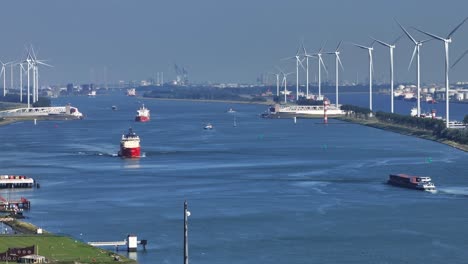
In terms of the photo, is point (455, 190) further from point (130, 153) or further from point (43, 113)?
point (43, 113)

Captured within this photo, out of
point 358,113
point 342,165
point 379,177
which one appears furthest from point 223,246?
point 358,113

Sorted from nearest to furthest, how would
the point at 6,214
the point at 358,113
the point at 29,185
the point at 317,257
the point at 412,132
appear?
the point at 317,257 < the point at 6,214 < the point at 29,185 < the point at 412,132 < the point at 358,113

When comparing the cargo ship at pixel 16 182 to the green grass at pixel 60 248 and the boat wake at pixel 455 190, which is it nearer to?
the boat wake at pixel 455 190

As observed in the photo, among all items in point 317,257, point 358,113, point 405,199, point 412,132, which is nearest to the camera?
point 317,257

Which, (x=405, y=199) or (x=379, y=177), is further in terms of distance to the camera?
(x=379, y=177)

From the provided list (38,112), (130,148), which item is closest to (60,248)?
(130,148)

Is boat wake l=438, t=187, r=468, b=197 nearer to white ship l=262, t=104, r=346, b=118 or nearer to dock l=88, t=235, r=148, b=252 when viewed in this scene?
dock l=88, t=235, r=148, b=252

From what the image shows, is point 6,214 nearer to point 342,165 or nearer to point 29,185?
point 29,185
